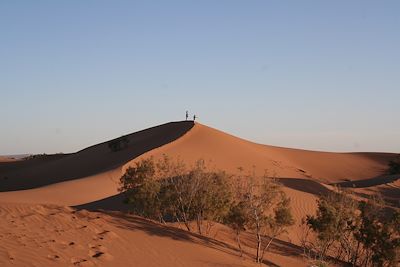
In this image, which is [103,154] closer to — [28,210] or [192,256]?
[28,210]

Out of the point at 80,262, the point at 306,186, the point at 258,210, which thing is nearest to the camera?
the point at 80,262

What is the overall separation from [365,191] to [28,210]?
65.9 feet

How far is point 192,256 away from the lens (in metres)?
10.2

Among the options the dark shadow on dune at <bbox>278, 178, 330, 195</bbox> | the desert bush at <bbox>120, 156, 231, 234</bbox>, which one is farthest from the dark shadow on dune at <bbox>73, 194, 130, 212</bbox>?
the dark shadow on dune at <bbox>278, 178, 330, 195</bbox>

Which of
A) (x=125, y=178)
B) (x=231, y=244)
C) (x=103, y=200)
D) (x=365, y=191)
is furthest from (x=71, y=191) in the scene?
(x=365, y=191)

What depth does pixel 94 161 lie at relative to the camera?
133 ft

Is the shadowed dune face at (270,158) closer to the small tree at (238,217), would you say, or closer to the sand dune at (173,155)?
the sand dune at (173,155)

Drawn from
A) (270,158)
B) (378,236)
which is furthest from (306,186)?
(270,158)

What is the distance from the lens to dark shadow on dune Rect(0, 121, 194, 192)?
3681 centimetres

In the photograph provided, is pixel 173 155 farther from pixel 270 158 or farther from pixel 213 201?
pixel 213 201

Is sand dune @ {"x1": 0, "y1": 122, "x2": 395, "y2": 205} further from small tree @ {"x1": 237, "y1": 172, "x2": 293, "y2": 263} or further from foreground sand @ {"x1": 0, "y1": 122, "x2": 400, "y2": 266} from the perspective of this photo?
small tree @ {"x1": 237, "y1": 172, "x2": 293, "y2": 263}

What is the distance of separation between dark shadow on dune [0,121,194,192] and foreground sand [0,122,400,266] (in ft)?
0.46

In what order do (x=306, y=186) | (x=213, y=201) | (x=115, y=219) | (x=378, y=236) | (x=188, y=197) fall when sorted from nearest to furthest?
(x=378, y=236) < (x=115, y=219) < (x=213, y=201) < (x=188, y=197) < (x=306, y=186)

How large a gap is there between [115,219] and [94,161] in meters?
29.0
